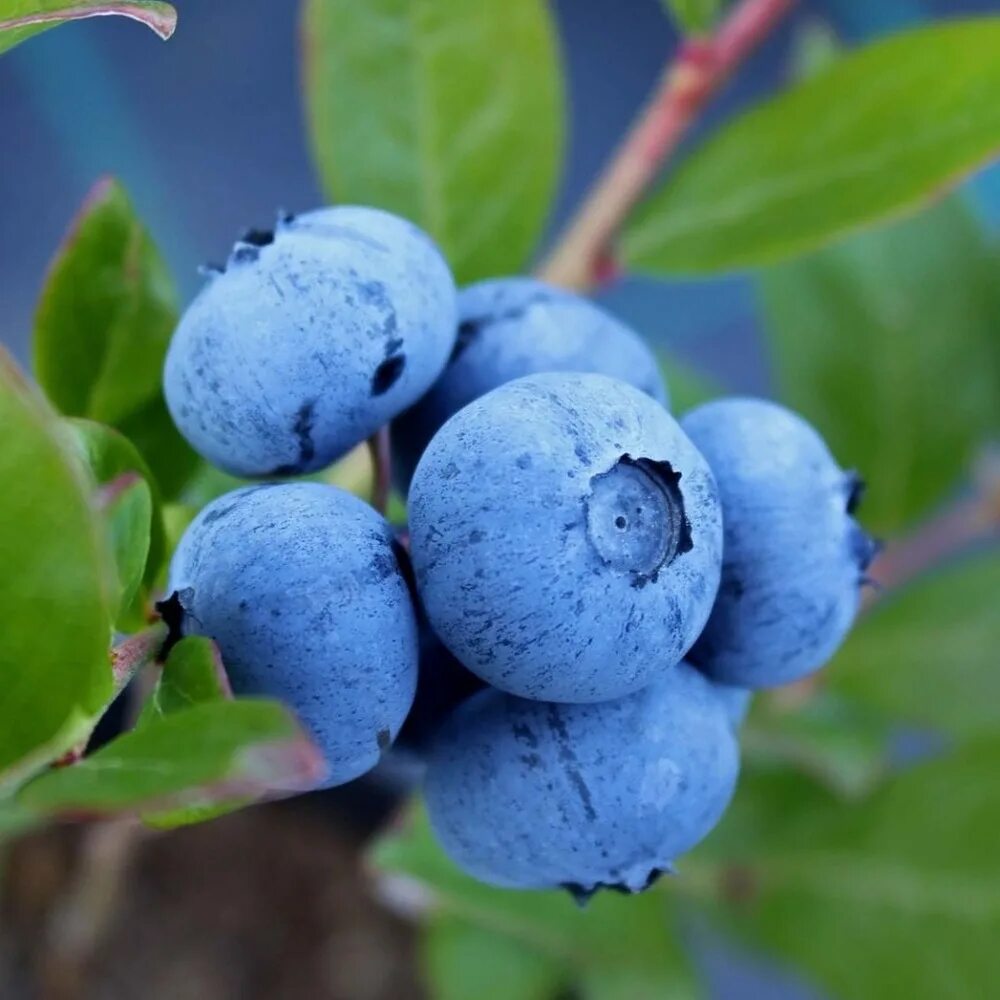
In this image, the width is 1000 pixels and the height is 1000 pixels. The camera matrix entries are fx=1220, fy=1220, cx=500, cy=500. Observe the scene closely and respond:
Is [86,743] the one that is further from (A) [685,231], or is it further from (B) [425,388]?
(A) [685,231]

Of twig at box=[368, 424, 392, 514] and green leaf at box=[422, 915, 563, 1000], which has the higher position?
twig at box=[368, 424, 392, 514]

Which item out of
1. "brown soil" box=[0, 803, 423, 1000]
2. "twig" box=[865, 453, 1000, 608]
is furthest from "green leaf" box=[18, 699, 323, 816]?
"brown soil" box=[0, 803, 423, 1000]

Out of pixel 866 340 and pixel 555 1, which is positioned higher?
pixel 555 1

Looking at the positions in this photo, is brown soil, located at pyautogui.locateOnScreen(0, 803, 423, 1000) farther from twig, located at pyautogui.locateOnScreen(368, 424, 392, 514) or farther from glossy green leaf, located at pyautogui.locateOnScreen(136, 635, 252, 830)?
glossy green leaf, located at pyautogui.locateOnScreen(136, 635, 252, 830)

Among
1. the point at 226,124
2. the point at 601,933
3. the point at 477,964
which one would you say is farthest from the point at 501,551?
the point at 226,124

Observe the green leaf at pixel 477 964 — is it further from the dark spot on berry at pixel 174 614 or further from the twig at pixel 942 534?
the dark spot on berry at pixel 174 614

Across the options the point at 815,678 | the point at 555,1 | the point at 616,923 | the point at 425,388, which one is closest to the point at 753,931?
the point at 616,923

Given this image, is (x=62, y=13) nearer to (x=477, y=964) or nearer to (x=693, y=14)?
(x=693, y=14)

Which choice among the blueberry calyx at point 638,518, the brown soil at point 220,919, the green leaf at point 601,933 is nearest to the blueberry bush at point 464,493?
the blueberry calyx at point 638,518
